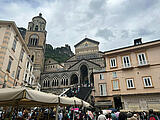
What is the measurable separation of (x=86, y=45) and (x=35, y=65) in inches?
771

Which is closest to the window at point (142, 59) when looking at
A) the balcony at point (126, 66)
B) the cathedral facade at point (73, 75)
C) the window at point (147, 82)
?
the balcony at point (126, 66)

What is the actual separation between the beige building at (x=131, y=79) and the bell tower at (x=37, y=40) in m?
26.8

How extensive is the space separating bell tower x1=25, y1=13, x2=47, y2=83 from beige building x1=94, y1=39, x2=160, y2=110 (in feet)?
87.9

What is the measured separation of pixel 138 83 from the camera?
17344mm

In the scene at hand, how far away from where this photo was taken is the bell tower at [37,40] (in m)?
41.4

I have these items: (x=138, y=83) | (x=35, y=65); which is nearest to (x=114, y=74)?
(x=138, y=83)

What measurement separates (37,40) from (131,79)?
3695 centimetres

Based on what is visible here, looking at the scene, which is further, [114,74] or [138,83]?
[114,74]

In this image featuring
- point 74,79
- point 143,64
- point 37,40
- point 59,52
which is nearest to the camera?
point 143,64

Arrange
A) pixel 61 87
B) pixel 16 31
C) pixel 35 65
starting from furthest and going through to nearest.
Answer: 1. pixel 35 65
2. pixel 61 87
3. pixel 16 31

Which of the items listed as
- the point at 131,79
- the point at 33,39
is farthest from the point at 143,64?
the point at 33,39

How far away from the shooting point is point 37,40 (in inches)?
1746

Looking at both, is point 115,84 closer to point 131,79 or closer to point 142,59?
point 131,79

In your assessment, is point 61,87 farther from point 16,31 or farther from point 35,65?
point 16,31
